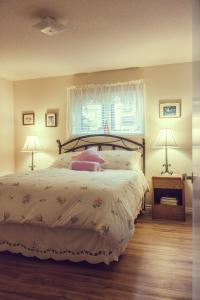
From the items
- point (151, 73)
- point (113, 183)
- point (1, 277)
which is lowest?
point (1, 277)

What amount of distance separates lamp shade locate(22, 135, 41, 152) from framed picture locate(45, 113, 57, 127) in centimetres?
36

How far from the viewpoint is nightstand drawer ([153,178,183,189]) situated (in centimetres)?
366

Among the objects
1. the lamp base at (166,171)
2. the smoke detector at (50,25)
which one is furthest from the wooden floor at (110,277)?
the smoke detector at (50,25)

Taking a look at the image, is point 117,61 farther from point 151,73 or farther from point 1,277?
point 1,277

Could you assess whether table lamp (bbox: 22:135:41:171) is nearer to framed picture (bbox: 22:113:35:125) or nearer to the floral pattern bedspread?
framed picture (bbox: 22:113:35:125)

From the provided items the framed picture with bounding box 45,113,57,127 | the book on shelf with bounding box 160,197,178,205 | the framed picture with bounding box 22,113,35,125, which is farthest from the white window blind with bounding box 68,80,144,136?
the book on shelf with bounding box 160,197,178,205

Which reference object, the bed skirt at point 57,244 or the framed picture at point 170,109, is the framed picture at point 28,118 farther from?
the bed skirt at point 57,244

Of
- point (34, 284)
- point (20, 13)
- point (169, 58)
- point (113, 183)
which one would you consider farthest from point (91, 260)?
point (169, 58)

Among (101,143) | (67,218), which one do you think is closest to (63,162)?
(101,143)

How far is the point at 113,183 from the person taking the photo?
260cm

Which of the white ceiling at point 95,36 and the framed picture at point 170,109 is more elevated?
the white ceiling at point 95,36

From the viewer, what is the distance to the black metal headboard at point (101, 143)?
425 centimetres

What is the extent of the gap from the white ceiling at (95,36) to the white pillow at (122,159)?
4.55ft

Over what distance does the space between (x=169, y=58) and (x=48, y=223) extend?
9.43 feet
